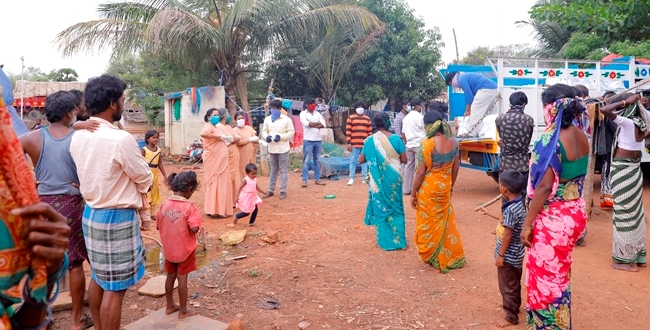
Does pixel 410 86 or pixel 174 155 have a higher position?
pixel 410 86

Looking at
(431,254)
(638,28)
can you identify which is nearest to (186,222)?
(431,254)

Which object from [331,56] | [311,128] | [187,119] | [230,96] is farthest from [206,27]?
[331,56]

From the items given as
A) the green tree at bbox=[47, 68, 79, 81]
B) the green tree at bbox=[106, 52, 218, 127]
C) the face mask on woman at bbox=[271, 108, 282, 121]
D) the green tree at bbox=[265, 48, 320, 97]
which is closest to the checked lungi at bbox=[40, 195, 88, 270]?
the face mask on woman at bbox=[271, 108, 282, 121]

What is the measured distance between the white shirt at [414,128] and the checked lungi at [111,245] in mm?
6260

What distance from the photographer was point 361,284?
459cm

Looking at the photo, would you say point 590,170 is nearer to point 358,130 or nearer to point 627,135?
point 627,135

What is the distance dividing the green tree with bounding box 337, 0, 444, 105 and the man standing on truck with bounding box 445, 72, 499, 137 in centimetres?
1011

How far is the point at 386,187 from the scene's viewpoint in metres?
5.36

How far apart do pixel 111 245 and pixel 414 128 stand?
21.1 ft

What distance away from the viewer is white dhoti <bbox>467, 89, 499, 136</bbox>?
313 inches

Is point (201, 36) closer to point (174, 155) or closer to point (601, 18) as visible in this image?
point (174, 155)

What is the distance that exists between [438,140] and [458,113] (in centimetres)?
651

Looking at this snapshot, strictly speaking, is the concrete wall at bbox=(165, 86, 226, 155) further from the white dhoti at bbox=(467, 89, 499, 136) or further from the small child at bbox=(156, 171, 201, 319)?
the small child at bbox=(156, 171, 201, 319)

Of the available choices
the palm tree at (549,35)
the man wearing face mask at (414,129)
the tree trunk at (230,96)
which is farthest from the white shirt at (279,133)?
the palm tree at (549,35)
